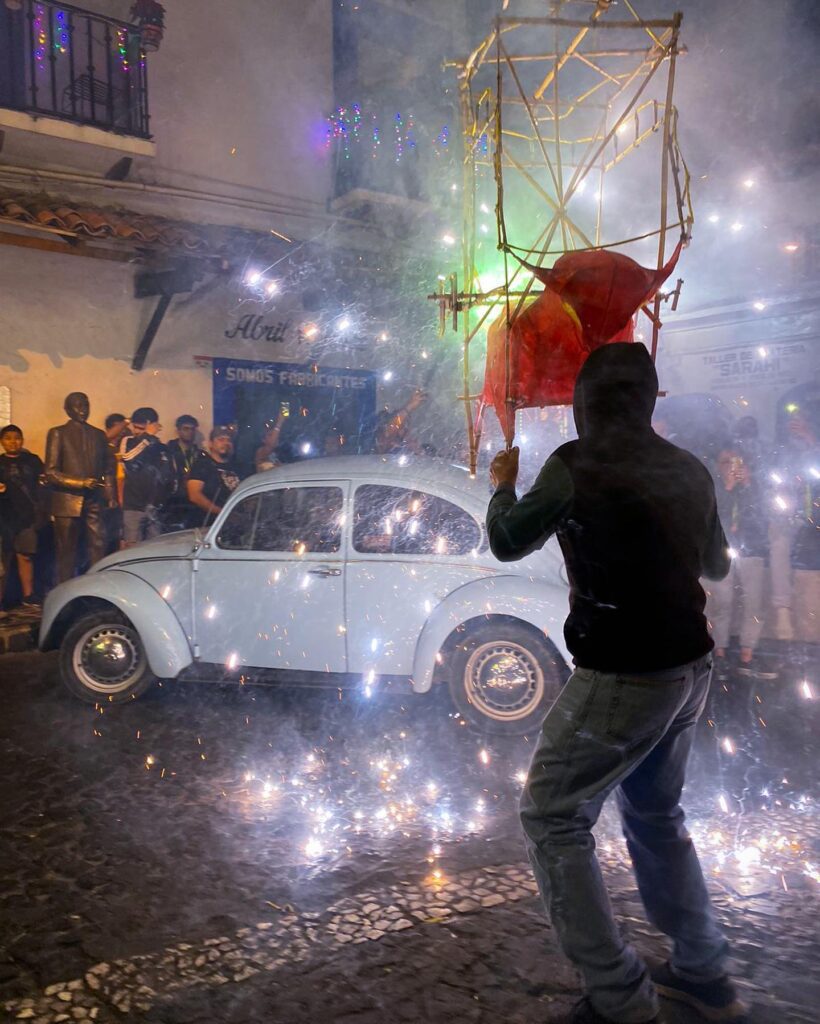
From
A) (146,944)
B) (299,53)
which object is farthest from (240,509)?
(299,53)

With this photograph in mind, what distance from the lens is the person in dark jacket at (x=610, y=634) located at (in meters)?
2.14

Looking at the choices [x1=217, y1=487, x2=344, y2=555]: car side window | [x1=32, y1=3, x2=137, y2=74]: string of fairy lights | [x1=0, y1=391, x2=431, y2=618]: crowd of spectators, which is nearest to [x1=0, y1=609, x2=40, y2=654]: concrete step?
[x1=0, y1=391, x2=431, y2=618]: crowd of spectators

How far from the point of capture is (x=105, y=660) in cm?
547

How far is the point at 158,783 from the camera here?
4188mm

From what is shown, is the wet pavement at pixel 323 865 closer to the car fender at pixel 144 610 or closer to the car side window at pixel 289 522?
the car fender at pixel 144 610

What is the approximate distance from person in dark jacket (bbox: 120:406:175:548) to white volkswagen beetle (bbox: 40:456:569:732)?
2.58 m

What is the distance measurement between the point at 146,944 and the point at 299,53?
11151 mm

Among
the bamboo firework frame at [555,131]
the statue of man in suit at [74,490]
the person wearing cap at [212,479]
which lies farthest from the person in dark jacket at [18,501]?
the bamboo firework frame at [555,131]

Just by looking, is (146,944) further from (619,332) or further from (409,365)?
(409,365)

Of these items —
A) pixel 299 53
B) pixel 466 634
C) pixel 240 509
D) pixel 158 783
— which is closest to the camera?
pixel 158 783

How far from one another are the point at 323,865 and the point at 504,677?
180 centimetres

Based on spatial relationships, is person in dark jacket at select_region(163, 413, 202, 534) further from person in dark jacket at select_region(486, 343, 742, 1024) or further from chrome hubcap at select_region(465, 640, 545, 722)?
person in dark jacket at select_region(486, 343, 742, 1024)

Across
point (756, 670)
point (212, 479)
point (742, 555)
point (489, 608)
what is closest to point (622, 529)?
point (489, 608)

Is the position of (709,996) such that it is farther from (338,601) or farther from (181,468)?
(181,468)
